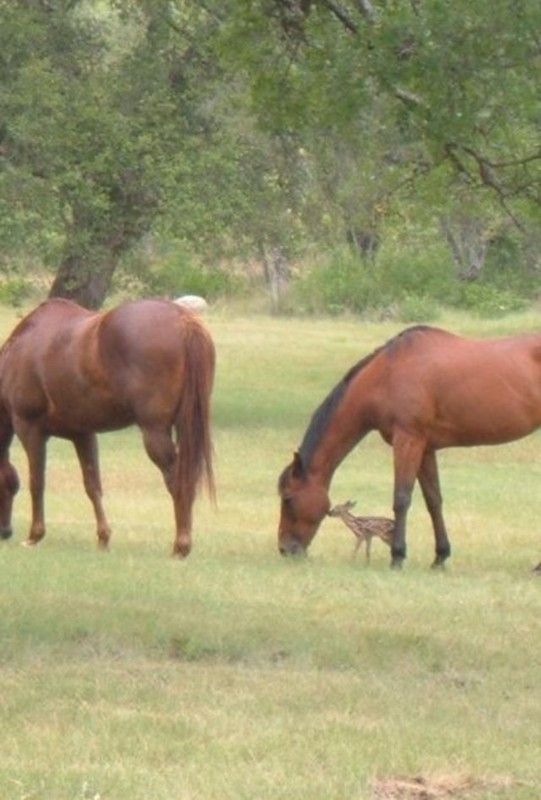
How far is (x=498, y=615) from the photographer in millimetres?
11336

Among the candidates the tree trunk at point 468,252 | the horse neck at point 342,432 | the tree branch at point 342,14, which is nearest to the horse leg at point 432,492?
the horse neck at point 342,432

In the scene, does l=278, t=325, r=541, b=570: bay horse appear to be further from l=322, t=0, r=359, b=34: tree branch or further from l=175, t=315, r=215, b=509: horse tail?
l=322, t=0, r=359, b=34: tree branch

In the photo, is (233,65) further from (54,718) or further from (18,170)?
(18,170)

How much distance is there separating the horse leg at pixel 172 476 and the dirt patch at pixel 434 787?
23.6ft

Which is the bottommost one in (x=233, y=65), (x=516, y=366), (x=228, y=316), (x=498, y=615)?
(x=228, y=316)

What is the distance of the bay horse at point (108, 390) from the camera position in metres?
14.3

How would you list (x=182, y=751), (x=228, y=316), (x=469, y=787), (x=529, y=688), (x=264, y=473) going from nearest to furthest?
(x=469, y=787), (x=182, y=751), (x=529, y=688), (x=264, y=473), (x=228, y=316)

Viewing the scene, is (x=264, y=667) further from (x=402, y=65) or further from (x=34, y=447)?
(x=34, y=447)

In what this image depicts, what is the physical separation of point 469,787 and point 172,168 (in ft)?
66.0

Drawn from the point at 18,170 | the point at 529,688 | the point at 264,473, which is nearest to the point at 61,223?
the point at 18,170

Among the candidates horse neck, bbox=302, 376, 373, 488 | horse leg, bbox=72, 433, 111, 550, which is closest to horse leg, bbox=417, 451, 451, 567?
horse neck, bbox=302, 376, 373, 488

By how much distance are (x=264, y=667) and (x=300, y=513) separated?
510 centimetres

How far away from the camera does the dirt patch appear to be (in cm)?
692

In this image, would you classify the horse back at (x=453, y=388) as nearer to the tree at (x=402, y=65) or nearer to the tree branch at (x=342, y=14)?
the tree at (x=402, y=65)
